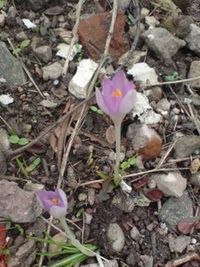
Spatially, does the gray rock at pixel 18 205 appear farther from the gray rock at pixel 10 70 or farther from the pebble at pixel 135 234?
the gray rock at pixel 10 70

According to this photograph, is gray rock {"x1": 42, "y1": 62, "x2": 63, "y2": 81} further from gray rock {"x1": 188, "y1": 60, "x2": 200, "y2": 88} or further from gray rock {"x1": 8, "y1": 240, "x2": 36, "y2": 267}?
gray rock {"x1": 8, "y1": 240, "x2": 36, "y2": 267}

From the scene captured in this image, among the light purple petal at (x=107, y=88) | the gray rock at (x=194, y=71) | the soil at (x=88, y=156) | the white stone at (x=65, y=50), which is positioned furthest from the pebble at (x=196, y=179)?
the white stone at (x=65, y=50)

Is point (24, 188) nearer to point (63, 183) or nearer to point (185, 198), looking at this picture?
point (63, 183)

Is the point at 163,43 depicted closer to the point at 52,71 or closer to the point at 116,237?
the point at 52,71

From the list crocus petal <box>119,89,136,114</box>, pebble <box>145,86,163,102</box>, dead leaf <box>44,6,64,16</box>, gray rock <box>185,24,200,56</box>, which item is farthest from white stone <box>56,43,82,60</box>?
crocus petal <box>119,89,136,114</box>

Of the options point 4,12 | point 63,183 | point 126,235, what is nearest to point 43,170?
point 63,183

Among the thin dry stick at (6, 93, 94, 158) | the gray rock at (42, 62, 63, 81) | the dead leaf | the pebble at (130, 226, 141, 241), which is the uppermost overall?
the dead leaf
